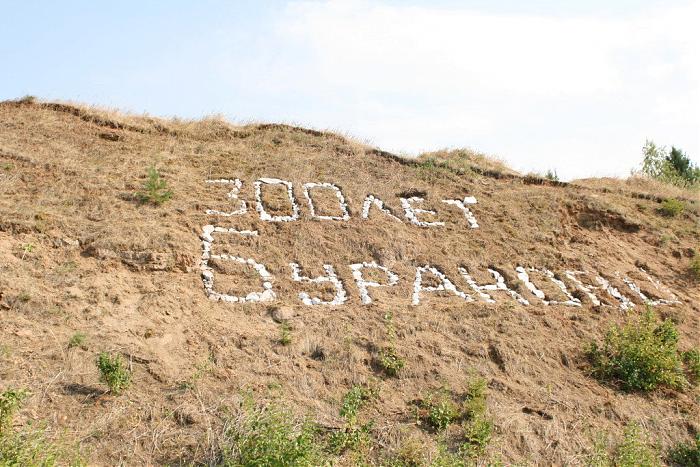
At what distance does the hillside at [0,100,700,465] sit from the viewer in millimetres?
6156

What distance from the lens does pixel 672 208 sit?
1172 centimetres

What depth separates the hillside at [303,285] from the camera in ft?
20.2

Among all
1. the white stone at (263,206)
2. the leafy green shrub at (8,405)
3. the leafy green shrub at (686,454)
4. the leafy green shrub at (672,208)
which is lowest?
the leafy green shrub at (686,454)

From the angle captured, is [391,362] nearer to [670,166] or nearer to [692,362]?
[692,362]

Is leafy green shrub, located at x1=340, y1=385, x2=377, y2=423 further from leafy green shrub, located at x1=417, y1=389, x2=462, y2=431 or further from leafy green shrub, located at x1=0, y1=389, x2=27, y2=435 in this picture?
leafy green shrub, located at x1=0, y1=389, x2=27, y2=435

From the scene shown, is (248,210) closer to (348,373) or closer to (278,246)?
(278,246)

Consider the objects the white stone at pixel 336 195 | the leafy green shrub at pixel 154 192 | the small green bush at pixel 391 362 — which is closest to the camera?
the small green bush at pixel 391 362

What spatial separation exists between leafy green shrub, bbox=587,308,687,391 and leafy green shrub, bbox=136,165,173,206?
5.30 m

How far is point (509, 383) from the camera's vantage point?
23.5 ft

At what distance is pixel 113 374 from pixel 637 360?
17.1 ft

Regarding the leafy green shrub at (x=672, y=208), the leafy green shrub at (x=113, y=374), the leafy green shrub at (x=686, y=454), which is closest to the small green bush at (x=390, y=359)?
the leafy green shrub at (x=113, y=374)

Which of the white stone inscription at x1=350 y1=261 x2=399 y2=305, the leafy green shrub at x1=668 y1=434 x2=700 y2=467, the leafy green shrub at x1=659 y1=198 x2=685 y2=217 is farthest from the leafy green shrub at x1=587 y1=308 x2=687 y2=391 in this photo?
the leafy green shrub at x1=659 y1=198 x2=685 y2=217

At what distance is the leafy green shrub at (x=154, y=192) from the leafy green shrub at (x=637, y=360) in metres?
5.30

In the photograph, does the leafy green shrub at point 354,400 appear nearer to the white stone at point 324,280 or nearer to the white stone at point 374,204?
the white stone at point 324,280
